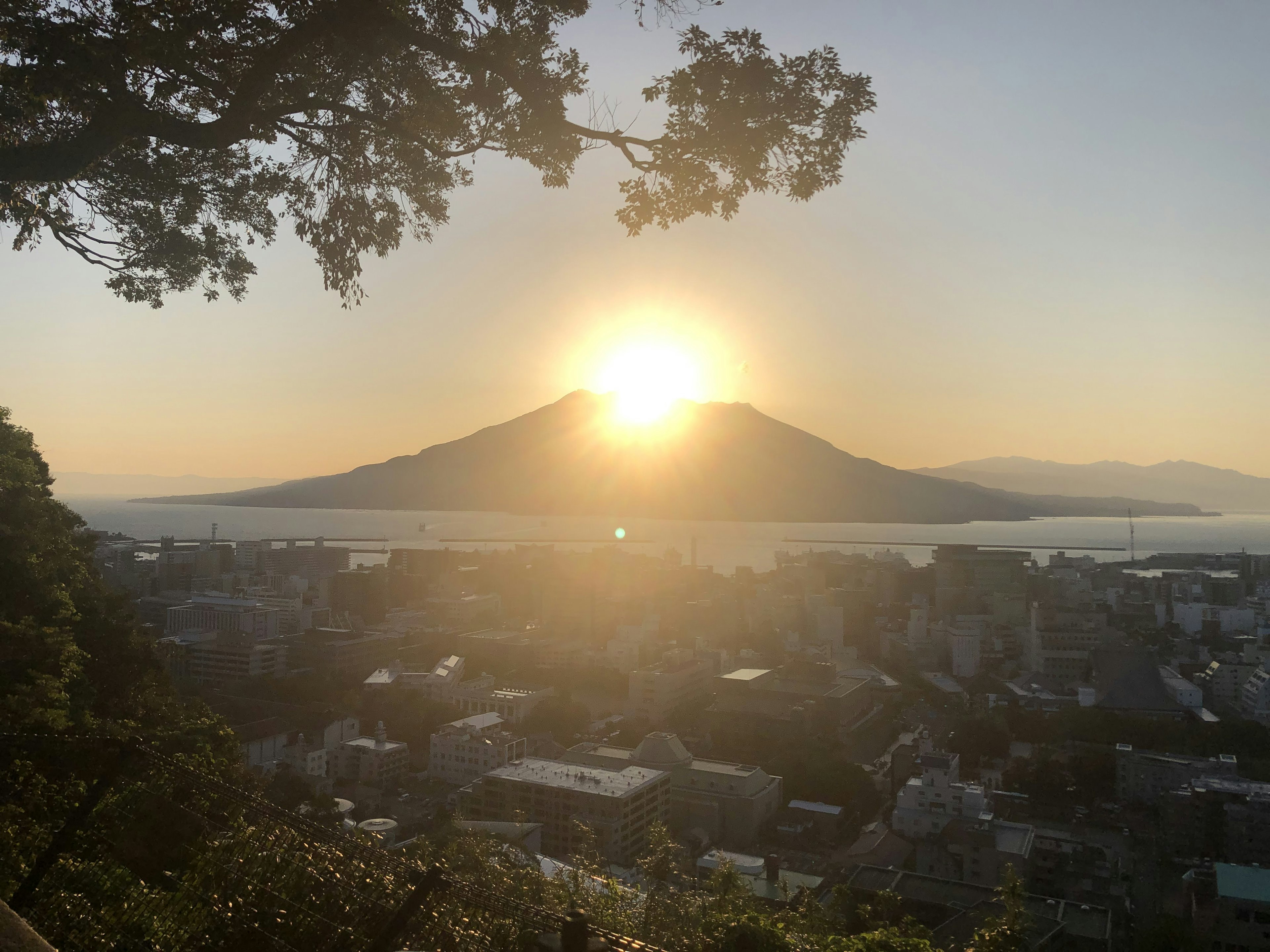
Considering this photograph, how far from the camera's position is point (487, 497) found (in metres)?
53.5

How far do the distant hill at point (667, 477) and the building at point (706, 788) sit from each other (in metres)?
45.0

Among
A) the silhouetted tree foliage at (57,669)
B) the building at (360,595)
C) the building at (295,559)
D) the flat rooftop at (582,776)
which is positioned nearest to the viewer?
the silhouetted tree foliage at (57,669)

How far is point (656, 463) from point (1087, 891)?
50.1m

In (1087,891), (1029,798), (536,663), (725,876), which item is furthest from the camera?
(536,663)

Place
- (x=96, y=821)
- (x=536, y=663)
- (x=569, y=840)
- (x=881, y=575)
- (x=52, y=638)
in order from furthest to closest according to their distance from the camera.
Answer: (x=881, y=575), (x=536, y=663), (x=569, y=840), (x=52, y=638), (x=96, y=821)

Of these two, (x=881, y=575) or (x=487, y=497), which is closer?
(x=881, y=575)

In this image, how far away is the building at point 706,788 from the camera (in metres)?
6.38

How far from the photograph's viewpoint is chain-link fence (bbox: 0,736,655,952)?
41.3 inches

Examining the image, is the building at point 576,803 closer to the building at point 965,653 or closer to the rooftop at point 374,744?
the rooftop at point 374,744

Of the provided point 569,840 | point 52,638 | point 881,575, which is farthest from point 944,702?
point 52,638

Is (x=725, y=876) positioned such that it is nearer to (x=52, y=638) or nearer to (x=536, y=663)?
(x=52, y=638)

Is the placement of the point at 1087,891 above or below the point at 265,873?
below

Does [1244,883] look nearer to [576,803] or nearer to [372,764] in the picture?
[576,803]

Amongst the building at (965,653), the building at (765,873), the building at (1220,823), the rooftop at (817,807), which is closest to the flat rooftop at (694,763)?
the rooftop at (817,807)
